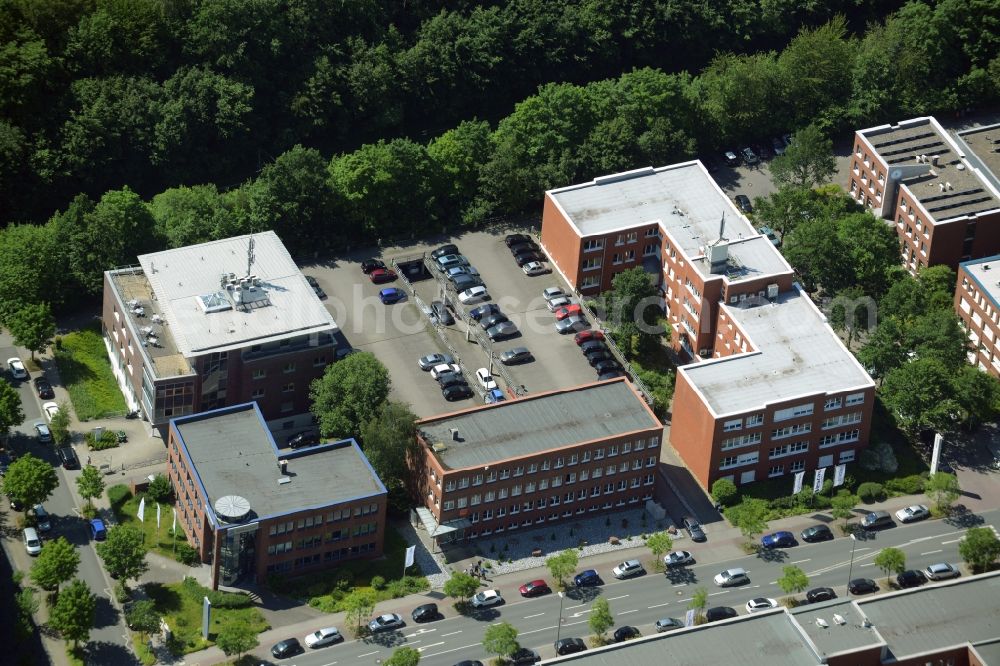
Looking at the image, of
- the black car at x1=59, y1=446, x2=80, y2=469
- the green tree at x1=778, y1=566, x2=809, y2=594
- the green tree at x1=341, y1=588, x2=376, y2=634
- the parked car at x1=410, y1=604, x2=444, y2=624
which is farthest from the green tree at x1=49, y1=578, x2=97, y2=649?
the green tree at x1=778, y1=566, x2=809, y2=594

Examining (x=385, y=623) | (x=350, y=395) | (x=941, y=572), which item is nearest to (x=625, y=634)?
(x=385, y=623)

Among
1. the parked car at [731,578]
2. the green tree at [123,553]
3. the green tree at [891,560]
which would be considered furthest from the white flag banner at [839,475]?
the green tree at [123,553]

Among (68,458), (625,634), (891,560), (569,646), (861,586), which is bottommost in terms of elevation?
(861,586)

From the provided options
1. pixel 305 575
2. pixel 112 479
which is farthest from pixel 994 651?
pixel 112 479

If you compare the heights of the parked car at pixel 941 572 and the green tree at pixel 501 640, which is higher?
the green tree at pixel 501 640

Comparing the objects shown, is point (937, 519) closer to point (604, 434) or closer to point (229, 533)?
point (604, 434)

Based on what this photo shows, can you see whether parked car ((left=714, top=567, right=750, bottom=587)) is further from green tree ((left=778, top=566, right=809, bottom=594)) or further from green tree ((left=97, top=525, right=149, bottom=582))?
green tree ((left=97, top=525, right=149, bottom=582))

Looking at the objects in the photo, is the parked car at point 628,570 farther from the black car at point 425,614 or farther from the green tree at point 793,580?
the black car at point 425,614

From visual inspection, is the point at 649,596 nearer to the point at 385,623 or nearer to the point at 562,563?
the point at 562,563
